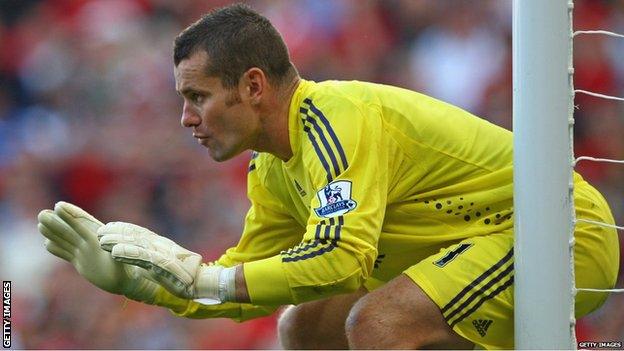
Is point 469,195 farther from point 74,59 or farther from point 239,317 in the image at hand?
point 74,59

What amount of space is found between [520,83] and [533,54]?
93 mm

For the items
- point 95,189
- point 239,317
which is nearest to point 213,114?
point 239,317

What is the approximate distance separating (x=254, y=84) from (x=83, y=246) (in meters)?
0.73

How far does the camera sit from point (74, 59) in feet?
20.2

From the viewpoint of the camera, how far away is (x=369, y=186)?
A: 10.3 feet

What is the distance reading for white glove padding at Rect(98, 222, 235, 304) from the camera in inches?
120

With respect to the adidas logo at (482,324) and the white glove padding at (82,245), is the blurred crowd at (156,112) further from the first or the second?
the adidas logo at (482,324)

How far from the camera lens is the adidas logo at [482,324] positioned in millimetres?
3275

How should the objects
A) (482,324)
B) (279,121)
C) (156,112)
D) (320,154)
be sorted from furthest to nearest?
1. (156,112)
2. (279,121)
3. (482,324)
4. (320,154)

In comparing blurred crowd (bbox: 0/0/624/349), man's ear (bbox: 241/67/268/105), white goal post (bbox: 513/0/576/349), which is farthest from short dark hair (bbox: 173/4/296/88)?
blurred crowd (bbox: 0/0/624/349)

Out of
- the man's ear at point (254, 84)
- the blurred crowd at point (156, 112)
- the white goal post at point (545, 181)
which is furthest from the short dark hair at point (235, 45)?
the blurred crowd at point (156, 112)

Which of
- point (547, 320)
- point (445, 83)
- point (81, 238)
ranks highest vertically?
point (445, 83)

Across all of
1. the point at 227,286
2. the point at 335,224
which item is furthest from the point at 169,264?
the point at 335,224

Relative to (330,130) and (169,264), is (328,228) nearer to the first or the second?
(330,130)
